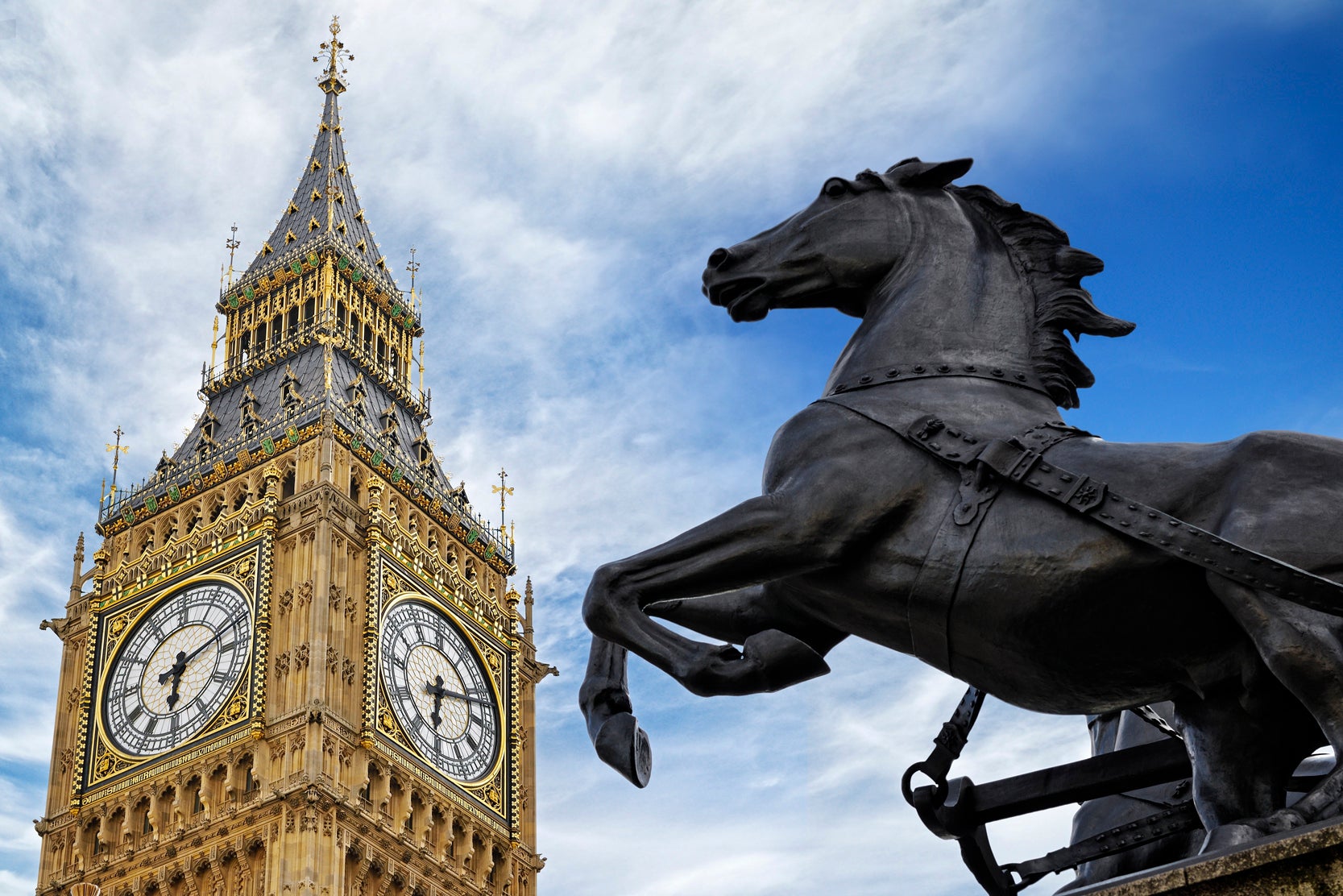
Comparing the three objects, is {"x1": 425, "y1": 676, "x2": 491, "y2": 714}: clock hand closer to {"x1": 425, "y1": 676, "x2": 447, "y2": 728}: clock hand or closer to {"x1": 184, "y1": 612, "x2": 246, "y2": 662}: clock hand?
{"x1": 425, "y1": 676, "x2": 447, "y2": 728}: clock hand

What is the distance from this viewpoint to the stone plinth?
439 centimetres

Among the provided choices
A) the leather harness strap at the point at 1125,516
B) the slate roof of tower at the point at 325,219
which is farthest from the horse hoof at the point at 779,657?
the slate roof of tower at the point at 325,219

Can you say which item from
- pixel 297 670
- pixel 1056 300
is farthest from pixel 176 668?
pixel 1056 300

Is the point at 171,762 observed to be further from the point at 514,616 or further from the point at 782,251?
the point at 782,251

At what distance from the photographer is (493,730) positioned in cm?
5025

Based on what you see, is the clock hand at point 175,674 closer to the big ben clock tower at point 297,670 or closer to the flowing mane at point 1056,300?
the big ben clock tower at point 297,670

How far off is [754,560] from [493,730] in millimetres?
45560

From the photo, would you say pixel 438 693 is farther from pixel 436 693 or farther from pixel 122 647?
pixel 122 647

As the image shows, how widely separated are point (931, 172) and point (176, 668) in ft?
142

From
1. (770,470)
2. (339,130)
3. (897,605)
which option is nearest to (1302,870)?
(897,605)

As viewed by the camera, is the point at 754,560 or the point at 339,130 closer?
the point at 754,560

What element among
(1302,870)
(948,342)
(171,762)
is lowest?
(1302,870)

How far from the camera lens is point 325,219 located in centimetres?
6091

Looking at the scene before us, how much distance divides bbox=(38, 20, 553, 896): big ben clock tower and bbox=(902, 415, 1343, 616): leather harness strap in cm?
3824
